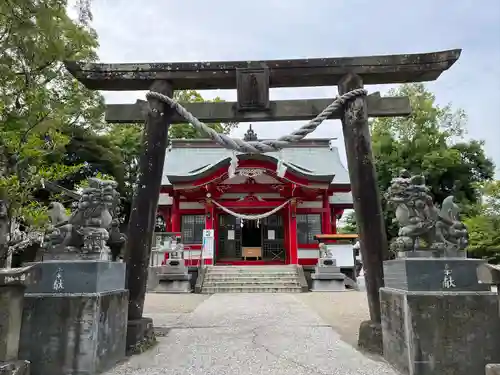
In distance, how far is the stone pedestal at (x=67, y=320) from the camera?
10.0 feet

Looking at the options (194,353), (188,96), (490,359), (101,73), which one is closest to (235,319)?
(194,353)

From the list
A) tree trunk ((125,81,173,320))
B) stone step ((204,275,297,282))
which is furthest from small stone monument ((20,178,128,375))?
stone step ((204,275,297,282))

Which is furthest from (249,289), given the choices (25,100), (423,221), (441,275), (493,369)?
(493,369)

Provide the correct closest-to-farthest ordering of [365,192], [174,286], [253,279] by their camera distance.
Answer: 1. [365,192]
2. [174,286]
3. [253,279]

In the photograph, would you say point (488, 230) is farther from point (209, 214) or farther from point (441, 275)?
point (209, 214)

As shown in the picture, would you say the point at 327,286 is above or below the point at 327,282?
below

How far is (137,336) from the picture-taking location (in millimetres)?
4082

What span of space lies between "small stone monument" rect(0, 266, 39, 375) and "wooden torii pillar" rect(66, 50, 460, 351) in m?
1.52

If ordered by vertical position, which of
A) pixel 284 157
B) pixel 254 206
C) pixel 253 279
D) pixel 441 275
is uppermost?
pixel 284 157

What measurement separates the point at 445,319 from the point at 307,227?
1250 centimetres

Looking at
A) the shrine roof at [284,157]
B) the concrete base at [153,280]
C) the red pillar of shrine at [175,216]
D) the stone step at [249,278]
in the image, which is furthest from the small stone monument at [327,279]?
the red pillar of shrine at [175,216]

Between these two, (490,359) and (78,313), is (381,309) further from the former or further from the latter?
(78,313)

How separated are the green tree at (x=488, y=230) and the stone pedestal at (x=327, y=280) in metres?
4.23

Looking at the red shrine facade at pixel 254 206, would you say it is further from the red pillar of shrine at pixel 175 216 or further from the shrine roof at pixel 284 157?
the shrine roof at pixel 284 157
